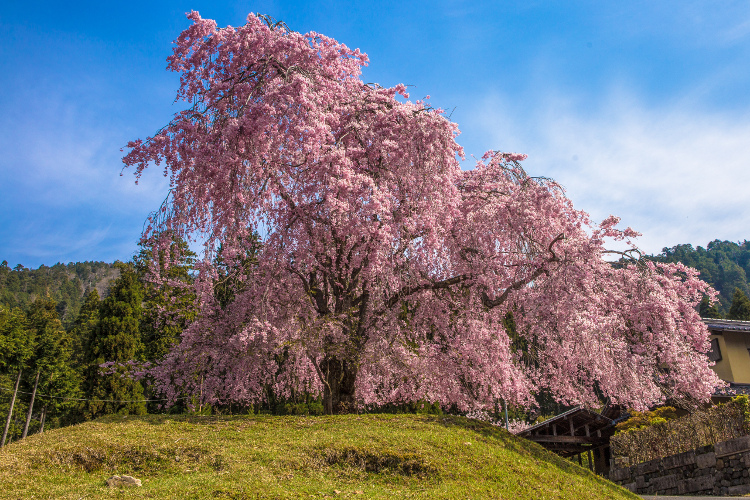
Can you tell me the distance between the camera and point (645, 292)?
13.2 m

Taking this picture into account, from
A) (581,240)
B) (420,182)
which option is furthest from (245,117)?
(581,240)

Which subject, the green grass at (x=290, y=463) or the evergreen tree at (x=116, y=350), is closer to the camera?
the green grass at (x=290, y=463)

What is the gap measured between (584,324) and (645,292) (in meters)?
2.60

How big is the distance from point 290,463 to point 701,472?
38.3ft

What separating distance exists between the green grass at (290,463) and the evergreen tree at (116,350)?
759 inches

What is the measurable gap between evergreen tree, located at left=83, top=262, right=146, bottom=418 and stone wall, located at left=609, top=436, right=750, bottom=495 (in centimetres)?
2458

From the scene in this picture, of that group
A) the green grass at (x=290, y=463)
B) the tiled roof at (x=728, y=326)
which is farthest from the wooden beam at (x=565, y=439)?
the green grass at (x=290, y=463)

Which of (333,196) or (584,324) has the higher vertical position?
(333,196)

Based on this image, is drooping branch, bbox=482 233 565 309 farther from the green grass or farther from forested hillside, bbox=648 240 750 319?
forested hillside, bbox=648 240 750 319

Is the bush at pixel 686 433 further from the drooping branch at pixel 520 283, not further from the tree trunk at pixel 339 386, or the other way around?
the tree trunk at pixel 339 386

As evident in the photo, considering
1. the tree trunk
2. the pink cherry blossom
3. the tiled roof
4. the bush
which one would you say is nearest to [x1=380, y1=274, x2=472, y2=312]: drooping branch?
the pink cherry blossom

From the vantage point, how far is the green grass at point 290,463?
7516 millimetres

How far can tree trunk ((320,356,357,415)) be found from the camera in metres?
13.5

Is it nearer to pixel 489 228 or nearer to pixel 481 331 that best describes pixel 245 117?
pixel 489 228
